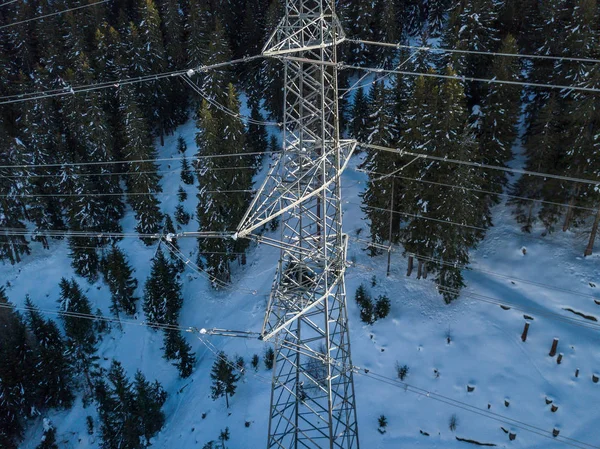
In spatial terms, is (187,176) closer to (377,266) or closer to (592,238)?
(377,266)

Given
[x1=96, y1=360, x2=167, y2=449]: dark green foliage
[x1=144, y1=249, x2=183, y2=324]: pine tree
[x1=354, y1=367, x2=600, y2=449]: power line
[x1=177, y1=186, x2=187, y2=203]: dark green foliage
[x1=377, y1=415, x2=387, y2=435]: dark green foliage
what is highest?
[x1=177, y1=186, x2=187, y2=203]: dark green foliage

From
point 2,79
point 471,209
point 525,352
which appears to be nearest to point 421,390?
point 525,352

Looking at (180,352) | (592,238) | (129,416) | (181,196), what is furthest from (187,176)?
(592,238)

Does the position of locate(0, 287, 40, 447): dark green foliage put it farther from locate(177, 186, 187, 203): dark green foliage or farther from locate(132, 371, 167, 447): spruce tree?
locate(177, 186, 187, 203): dark green foliage

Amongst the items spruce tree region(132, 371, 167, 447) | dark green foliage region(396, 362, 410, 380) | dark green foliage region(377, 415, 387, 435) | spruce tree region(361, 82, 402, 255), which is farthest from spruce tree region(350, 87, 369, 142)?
spruce tree region(132, 371, 167, 447)

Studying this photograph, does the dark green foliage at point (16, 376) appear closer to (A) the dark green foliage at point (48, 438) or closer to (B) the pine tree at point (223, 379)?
(A) the dark green foliage at point (48, 438)

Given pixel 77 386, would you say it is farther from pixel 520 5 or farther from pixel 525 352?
pixel 520 5
